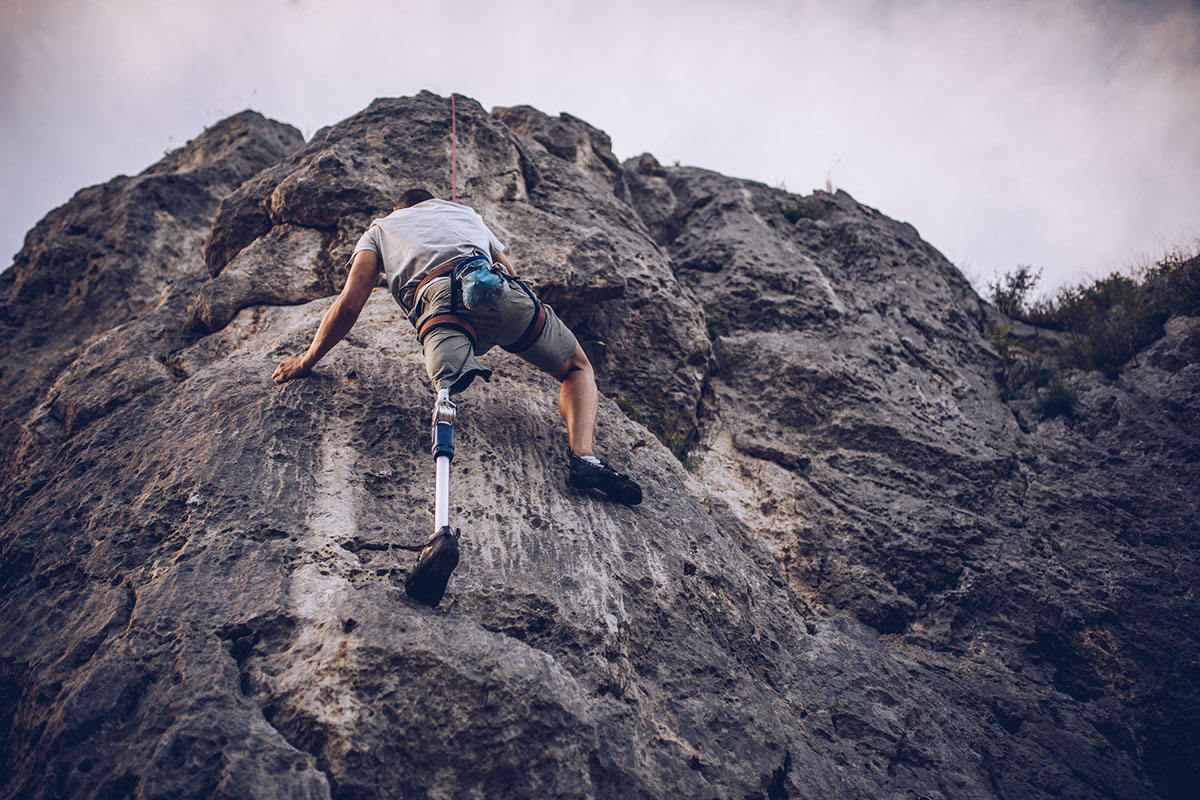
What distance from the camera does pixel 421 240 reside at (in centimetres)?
364

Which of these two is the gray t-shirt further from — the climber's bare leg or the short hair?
the climber's bare leg

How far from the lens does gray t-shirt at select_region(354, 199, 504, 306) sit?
3.59 m

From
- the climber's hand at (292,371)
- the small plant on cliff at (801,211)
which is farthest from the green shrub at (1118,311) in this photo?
the climber's hand at (292,371)

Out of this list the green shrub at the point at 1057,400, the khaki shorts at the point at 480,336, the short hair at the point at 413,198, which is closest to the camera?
the khaki shorts at the point at 480,336

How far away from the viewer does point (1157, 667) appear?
408 centimetres

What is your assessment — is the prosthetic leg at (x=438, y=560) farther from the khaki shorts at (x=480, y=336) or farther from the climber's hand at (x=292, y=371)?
the climber's hand at (x=292, y=371)

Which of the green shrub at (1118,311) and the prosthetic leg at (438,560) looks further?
the green shrub at (1118,311)

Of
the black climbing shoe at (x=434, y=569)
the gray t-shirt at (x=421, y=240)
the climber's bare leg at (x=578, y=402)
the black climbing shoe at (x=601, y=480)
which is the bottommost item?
the black climbing shoe at (x=434, y=569)

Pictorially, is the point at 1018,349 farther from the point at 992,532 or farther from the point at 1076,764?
the point at 1076,764

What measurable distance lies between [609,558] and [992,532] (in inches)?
130

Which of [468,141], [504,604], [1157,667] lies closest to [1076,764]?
[1157,667]

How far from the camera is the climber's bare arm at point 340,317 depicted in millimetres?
3631

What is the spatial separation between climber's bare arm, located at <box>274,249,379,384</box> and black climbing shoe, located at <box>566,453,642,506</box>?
154cm

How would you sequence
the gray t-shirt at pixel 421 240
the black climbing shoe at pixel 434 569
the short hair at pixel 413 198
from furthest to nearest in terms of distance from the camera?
the short hair at pixel 413 198 → the gray t-shirt at pixel 421 240 → the black climbing shoe at pixel 434 569
